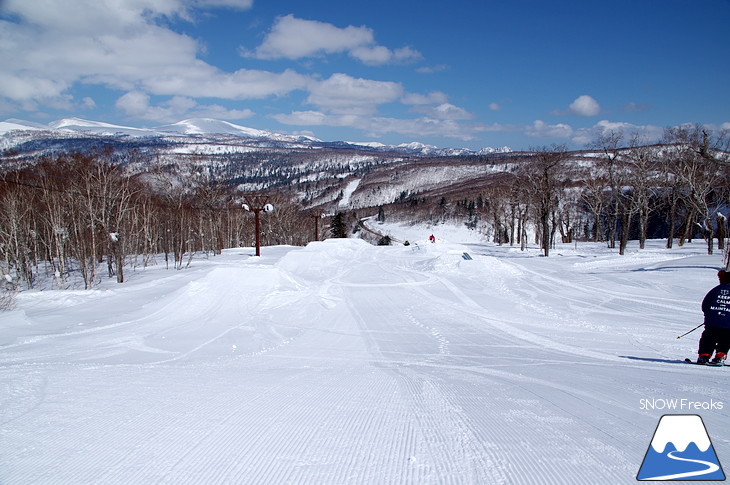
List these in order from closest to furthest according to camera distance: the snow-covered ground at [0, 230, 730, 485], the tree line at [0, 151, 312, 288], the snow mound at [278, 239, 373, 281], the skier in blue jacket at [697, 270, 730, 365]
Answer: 1. the snow-covered ground at [0, 230, 730, 485]
2. the skier in blue jacket at [697, 270, 730, 365]
3. the snow mound at [278, 239, 373, 281]
4. the tree line at [0, 151, 312, 288]

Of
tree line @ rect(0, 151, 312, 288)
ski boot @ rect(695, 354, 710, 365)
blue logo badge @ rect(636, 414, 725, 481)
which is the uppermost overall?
tree line @ rect(0, 151, 312, 288)

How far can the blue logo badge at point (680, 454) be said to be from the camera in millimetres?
3059

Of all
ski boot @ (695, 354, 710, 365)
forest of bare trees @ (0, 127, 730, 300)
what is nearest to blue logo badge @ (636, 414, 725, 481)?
ski boot @ (695, 354, 710, 365)

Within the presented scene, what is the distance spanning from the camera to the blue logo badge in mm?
3059

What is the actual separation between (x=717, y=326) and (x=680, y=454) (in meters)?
5.09

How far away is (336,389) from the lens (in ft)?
19.1

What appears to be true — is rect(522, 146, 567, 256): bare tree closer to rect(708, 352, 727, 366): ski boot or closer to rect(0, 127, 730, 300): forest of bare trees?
rect(0, 127, 730, 300): forest of bare trees

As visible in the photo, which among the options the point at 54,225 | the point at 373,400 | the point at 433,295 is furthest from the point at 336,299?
the point at 54,225

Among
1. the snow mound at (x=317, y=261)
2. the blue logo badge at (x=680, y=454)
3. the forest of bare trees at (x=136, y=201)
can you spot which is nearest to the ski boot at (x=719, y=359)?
the blue logo badge at (x=680, y=454)

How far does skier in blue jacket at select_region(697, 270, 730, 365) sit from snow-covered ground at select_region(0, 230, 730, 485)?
0.42 m

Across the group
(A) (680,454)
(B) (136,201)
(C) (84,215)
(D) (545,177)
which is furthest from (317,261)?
(A) (680,454)

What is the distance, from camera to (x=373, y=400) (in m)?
5.20

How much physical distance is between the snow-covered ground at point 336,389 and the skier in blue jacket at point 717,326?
0.42 meters

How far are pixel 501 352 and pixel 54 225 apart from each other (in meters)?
35.7
